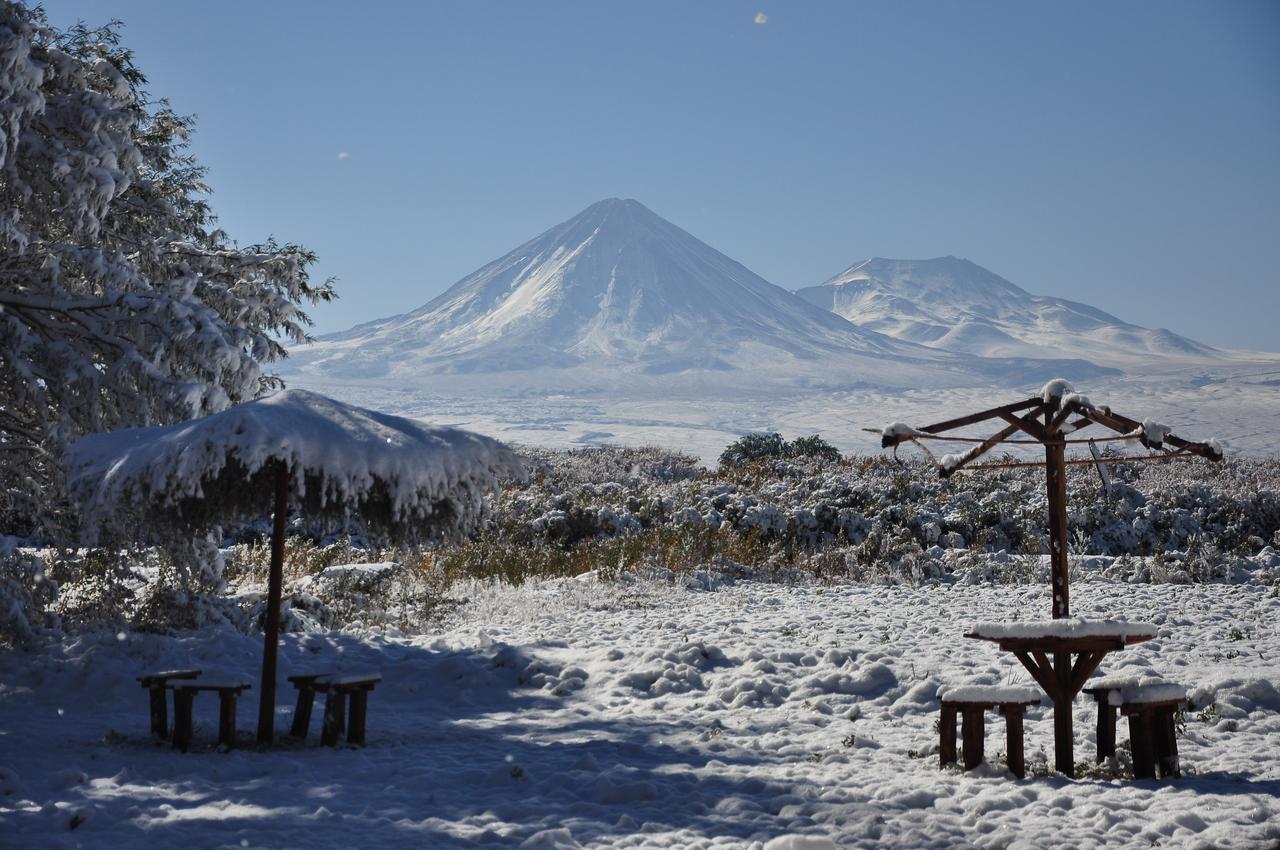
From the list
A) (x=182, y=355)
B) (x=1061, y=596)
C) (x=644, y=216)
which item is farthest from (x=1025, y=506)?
(x=644, y=216)

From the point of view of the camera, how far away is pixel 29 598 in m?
8.92

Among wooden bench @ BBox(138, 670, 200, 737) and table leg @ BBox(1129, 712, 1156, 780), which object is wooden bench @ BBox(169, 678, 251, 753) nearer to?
wooden bench @ BBox(138, 670, 200, 737)

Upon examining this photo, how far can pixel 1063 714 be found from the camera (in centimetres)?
597

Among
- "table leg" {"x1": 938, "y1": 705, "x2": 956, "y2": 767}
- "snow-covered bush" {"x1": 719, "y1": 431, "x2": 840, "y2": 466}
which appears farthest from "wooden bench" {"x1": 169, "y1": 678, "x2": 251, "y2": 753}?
"snow-covered bush" {"x1": 719, "y1": 431, "x2": 840, "y2": 466}

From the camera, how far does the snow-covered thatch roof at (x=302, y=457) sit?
19.7 feet

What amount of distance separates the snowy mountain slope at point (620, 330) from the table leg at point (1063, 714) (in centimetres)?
8309

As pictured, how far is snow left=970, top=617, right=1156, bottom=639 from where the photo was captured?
568cm

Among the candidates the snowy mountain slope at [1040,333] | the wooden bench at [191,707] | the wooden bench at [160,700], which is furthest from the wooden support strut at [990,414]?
the snowy mountain slope at [1040,333]

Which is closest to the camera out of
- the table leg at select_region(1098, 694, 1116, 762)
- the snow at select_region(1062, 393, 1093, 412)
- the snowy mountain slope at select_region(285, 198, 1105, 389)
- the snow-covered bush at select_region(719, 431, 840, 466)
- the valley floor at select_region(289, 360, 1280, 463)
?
the table leg at select_region(1098, 694, 1116, 762)

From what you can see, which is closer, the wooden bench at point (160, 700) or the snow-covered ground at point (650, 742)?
the snow-covered ground at point (650, 742)

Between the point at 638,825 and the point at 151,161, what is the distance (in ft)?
32.0

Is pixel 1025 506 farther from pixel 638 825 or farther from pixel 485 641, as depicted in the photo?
pixel 638 825

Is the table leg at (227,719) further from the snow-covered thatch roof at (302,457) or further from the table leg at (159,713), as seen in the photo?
the snow-covered thatch roof at (302,457)

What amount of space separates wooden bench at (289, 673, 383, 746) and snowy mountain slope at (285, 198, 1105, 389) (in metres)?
81.8
